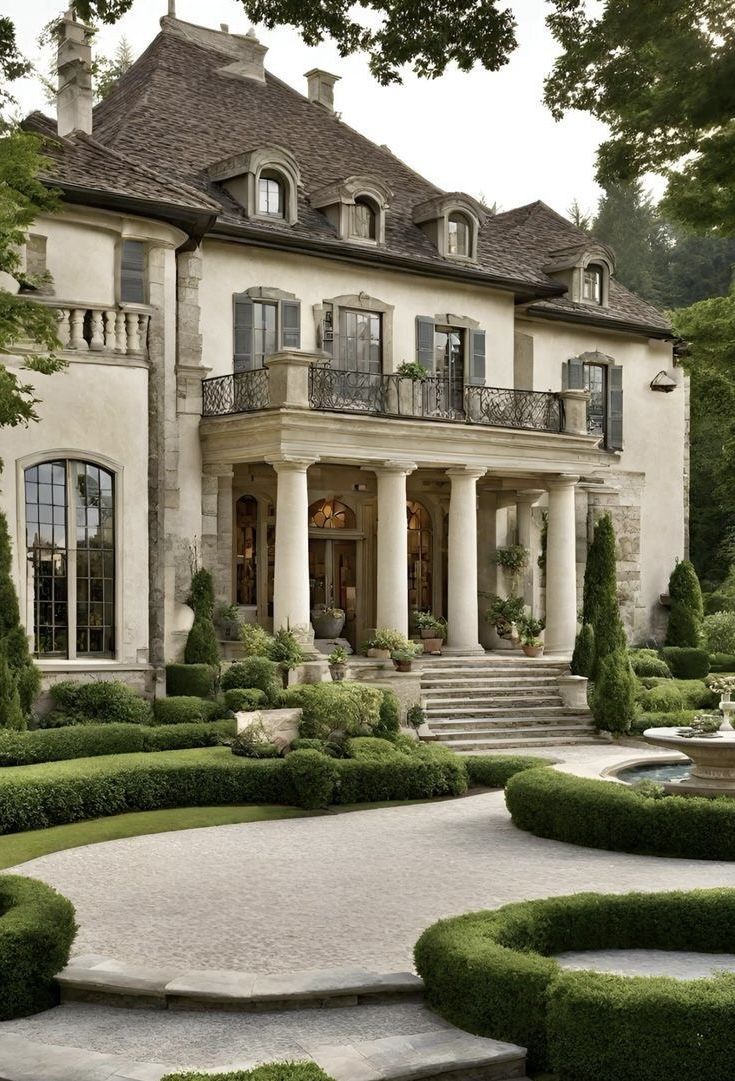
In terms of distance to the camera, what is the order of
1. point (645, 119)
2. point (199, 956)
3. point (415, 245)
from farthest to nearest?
point (415, 245) < point (199, 956) < point (645, 119)

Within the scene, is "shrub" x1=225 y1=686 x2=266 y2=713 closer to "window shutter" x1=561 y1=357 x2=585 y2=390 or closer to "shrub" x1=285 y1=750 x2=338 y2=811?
"shrub" x1=285 y1=750 x2=338 y2=811

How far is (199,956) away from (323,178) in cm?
2363

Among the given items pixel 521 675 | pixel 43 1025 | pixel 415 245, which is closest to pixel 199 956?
pixel 43 1025

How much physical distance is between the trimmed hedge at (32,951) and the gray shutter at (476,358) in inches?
892

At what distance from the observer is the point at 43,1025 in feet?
30.7

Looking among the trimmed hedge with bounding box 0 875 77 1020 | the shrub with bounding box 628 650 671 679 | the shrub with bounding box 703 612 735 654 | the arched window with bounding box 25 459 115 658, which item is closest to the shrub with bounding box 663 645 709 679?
the shrub with bounding box 628 650 671 679

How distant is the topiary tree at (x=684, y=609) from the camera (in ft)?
113

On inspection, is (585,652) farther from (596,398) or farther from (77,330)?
(77,330)

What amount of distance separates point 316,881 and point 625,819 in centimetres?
431

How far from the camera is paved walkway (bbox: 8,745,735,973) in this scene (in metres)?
11.3

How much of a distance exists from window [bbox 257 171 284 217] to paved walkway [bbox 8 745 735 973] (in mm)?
15116

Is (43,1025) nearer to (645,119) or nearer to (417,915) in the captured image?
(417,915)

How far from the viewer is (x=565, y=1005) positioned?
8.40 metres

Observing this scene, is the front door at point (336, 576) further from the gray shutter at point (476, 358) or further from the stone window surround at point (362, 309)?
the gray shutter at point (476, 358)
